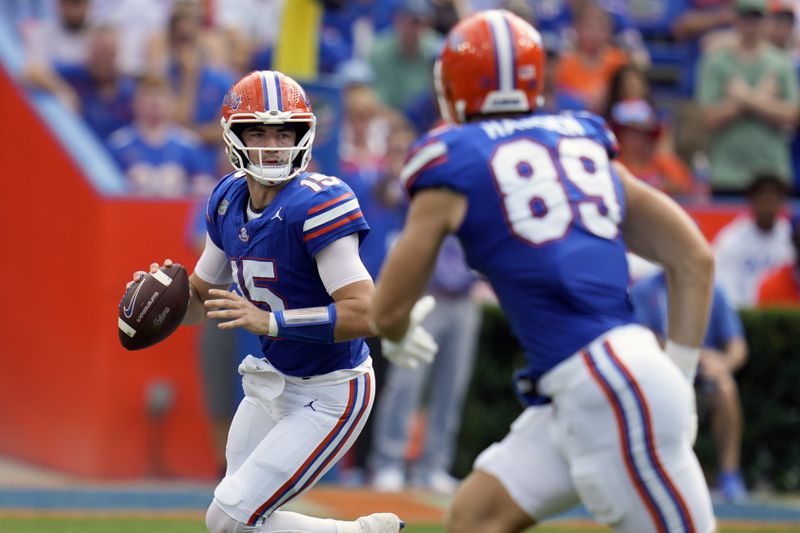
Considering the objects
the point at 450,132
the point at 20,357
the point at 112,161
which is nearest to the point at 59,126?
the point at 112,161

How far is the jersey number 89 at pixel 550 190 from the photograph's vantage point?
380cm

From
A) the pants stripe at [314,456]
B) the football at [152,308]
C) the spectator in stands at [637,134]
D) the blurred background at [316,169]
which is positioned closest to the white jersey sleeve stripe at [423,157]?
the pants stripe at [314,456]

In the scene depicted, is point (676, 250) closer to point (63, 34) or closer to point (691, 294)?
point (691, 294)

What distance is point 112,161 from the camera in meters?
9.94

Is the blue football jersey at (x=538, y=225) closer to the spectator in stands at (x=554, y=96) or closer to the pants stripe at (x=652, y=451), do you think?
the pants stripe at (x=652, y=451)

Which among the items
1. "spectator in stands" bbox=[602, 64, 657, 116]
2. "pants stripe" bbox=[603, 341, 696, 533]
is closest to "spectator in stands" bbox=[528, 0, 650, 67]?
"spectator in stands" bbox=[602, 64, 657, 116]

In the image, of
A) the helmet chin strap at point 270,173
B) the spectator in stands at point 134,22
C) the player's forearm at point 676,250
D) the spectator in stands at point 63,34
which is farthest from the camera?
the spectator in stands at point 134,22

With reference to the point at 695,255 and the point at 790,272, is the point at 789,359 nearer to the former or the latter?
the point at 790,272

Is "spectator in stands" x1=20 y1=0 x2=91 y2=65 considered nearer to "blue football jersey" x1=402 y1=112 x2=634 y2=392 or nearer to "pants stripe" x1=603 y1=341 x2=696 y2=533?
"blue football jersey" x1=402 y1=112 x2=634 y2=392

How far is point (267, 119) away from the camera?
187 inches

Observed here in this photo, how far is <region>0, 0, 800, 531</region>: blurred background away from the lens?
8883 mm

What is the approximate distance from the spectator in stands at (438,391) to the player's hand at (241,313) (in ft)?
14.0

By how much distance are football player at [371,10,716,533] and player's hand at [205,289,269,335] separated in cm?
70

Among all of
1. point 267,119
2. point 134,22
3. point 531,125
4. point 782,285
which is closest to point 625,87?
point 782,285
